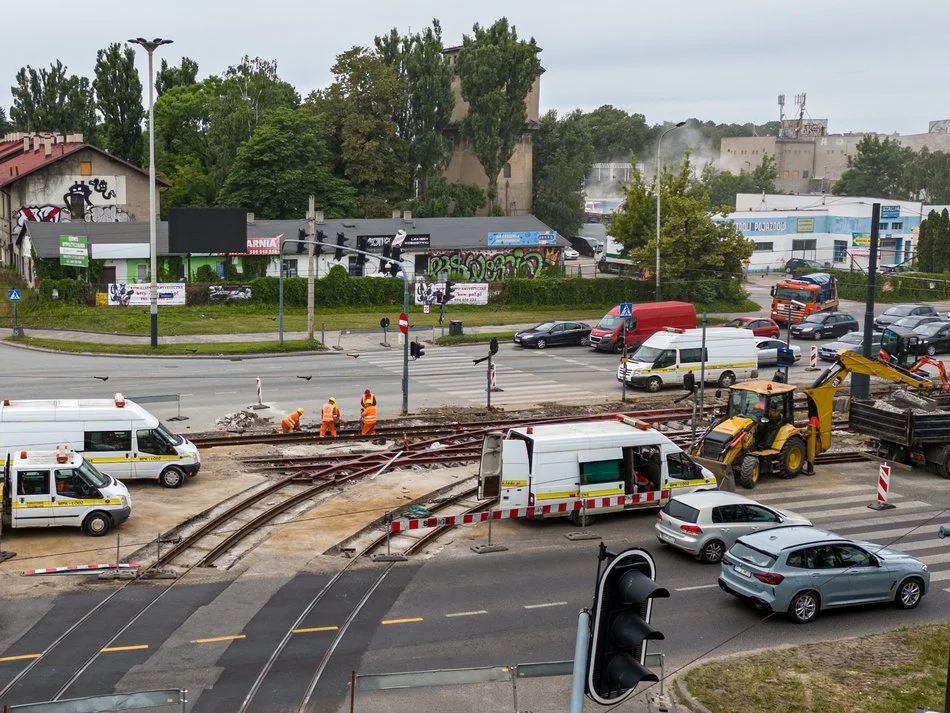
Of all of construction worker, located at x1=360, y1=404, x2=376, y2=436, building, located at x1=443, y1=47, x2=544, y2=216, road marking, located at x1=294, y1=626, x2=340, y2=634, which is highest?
building, located at x1=443, y1=47, x2=544, y2=216

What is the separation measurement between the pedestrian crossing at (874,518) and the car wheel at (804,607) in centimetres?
319

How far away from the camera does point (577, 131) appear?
324ft

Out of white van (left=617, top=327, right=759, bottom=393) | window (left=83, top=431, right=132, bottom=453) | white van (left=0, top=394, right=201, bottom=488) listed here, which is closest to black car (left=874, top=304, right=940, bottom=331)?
white van (left=617, top=327, right=759, bottom=393)

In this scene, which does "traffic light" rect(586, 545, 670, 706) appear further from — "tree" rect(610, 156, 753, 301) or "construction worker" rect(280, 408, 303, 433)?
"tree" rect(610, 156, 753, 301)

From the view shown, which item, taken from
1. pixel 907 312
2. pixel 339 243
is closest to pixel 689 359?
pixel 907 312

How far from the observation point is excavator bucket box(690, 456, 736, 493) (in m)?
25.6

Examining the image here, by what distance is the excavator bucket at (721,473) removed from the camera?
2562 cm

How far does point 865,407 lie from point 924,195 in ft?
389

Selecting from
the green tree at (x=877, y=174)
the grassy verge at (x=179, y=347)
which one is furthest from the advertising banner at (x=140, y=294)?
the green tree at (x=877, y=174)

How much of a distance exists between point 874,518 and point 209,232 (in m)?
46.9

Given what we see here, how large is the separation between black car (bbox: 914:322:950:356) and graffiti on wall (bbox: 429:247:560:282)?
27.0 m

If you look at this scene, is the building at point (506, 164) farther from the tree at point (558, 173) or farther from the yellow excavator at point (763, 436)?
the yellow excavator at point (763, 436)

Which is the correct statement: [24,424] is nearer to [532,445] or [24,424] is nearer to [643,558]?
[532,445]

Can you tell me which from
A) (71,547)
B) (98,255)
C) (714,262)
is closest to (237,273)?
(98,255)
